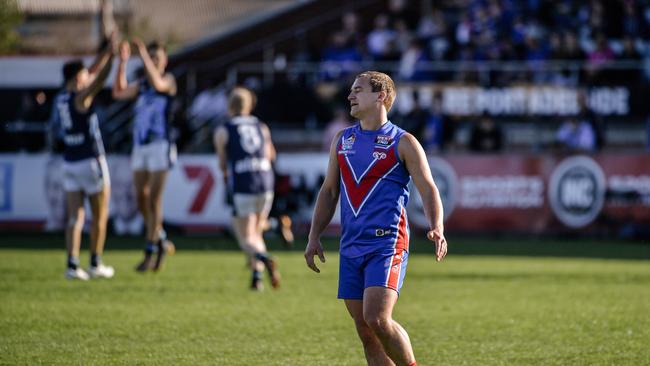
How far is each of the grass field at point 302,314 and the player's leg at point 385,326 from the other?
5.89 feet

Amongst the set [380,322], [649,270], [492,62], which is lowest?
[649,270]

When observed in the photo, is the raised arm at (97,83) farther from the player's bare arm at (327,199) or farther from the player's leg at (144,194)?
the player's bare arm at (327,199)

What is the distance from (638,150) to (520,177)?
2.89 meters

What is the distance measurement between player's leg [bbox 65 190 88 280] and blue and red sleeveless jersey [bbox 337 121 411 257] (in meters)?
7.34

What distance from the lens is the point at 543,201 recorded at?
74.3ft

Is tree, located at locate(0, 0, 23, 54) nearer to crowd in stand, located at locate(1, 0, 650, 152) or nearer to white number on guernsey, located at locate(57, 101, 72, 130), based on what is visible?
crowd in stand, located at locate(1, 0, 650, 152)

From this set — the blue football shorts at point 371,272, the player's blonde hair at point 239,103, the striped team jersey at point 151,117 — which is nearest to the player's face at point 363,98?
the blue football shorts at point 371,272

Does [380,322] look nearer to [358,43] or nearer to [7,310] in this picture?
[7,310]

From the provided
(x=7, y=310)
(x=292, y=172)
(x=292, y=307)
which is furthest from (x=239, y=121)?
(x=292, y=172)

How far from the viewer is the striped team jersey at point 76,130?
14.4m

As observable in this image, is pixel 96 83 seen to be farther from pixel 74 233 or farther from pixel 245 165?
pixel 245 165

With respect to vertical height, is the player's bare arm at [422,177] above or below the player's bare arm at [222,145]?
above

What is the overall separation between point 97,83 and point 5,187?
10.3 meters

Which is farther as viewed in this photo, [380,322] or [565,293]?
[565,293]
